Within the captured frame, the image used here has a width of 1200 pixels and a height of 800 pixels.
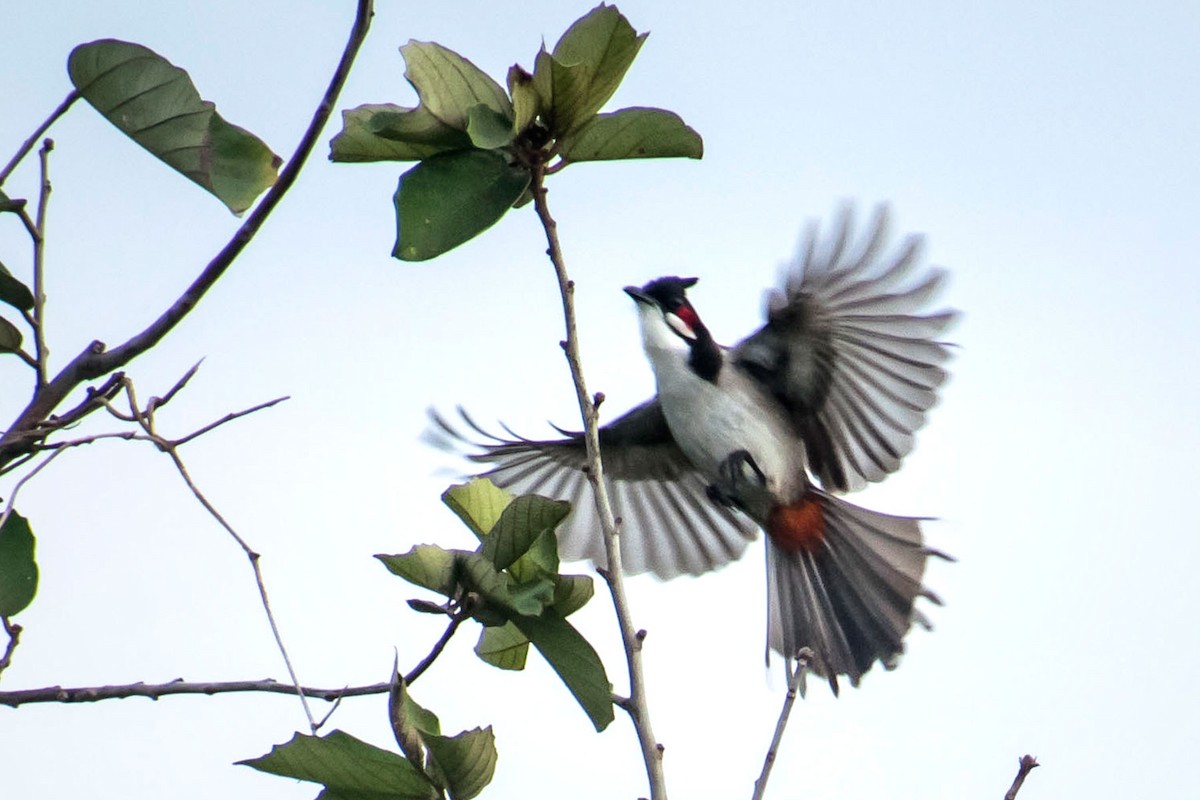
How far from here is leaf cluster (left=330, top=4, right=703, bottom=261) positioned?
7.67ft

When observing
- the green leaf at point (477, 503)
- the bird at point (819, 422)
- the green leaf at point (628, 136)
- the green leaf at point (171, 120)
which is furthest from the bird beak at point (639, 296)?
the green leaf at point (171, 120)

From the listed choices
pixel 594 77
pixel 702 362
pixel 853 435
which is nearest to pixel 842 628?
pixel 853 435

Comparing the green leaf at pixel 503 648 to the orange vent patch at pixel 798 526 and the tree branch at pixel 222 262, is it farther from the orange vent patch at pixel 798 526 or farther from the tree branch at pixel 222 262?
the orange vent patch at pixel 798 526

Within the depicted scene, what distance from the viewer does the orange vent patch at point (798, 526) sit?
5.82 meters

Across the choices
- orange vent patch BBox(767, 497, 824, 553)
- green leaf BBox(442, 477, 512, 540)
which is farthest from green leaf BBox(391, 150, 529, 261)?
orange vent patch BBox(767, 497, 824, 553)

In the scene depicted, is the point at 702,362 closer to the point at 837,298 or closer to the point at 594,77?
the point at 837,298

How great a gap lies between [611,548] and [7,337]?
0.95 metres

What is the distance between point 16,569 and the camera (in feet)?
7.34

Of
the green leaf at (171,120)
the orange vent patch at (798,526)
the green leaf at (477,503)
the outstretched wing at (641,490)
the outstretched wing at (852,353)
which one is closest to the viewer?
the green leaf at (171,120)

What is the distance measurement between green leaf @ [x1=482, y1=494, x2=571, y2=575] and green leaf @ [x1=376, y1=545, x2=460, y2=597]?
0.06 m

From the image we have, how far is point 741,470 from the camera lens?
18.2 ft

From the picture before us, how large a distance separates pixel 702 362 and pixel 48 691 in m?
3.70

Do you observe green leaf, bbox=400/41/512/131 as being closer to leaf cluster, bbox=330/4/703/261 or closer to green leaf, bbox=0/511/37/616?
leaf cluster, bbox=330/4/703/261

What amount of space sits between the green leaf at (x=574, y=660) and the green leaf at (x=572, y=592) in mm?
29
